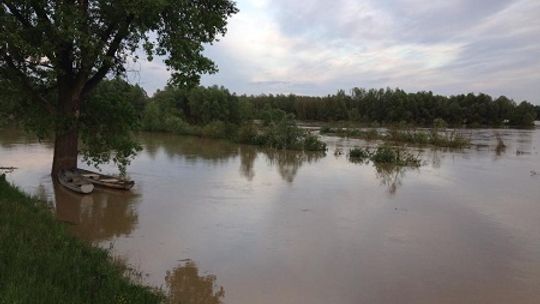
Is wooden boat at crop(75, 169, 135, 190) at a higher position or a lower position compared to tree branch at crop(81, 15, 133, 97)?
lower

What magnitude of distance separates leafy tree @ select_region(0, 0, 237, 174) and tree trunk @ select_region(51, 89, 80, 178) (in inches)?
1.3

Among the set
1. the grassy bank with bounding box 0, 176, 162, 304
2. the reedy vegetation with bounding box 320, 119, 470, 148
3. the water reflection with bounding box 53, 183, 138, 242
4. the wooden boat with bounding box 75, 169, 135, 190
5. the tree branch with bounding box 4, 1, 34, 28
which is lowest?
the water reflection with bounding box 53, 183, 138, 242

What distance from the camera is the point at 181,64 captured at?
16828mm

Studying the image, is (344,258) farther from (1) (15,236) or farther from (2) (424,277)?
(1) (15,236)

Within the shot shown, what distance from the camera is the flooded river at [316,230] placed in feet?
28.8

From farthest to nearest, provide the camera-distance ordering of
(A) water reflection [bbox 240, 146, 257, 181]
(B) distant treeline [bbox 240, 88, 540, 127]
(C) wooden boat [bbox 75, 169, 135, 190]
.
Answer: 1. (B) distant treeline [bbox 240, 88, 540, 127]
2. (A) water reflection [bbox 240, 146, 257, 181]
3. (C) wooden boat [bbox 75, 169, 135, 190]

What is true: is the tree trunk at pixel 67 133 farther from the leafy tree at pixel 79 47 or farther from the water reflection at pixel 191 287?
the water reflection at pixel 191 287

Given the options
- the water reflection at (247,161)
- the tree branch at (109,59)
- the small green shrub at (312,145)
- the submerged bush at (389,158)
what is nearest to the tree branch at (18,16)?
the tree branch at (109,59)

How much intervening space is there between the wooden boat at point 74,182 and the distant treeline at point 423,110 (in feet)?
191

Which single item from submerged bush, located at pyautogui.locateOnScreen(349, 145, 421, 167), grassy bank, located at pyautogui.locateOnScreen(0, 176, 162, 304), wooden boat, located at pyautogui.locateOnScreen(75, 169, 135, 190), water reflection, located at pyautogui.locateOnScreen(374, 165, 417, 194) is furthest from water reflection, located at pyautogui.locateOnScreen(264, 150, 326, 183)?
grassy bank, located at pyautogui.locateOnScreen(0, 176, 162, 304)

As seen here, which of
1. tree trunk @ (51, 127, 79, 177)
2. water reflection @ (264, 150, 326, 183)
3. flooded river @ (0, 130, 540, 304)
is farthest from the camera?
water reflection @ (264, 150, 326, 183)

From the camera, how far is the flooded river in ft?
28.8

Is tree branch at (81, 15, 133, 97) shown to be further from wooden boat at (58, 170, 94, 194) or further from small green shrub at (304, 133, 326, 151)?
small green shrub at (304, 133, 326, 151)

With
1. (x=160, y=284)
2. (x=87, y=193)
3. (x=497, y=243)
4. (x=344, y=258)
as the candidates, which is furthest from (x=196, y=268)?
(x=87, y=193)
